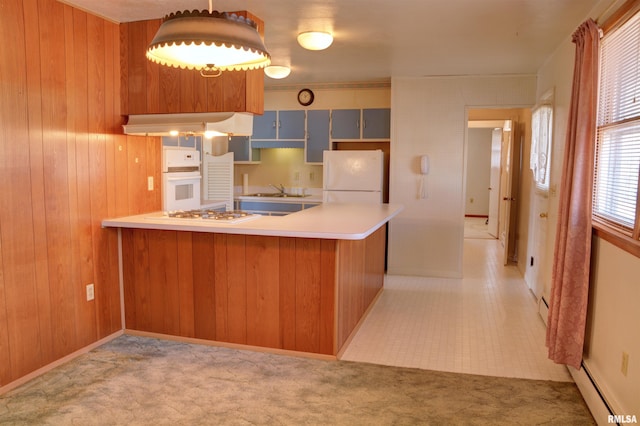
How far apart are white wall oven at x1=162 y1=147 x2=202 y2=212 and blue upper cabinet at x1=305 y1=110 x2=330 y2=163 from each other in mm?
2069

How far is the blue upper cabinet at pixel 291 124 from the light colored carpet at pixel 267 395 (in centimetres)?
381

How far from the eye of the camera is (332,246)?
3246 mm

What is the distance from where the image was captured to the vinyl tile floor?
3309 millimetres

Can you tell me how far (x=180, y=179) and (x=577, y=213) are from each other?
3.25 m

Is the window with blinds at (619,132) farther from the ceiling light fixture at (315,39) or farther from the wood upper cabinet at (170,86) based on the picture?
the wood upper cabinet at (170,86)

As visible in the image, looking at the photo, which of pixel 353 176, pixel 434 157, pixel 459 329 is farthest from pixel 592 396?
pixel 353 176

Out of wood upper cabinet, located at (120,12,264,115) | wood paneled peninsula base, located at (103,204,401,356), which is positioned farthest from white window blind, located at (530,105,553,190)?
wood upper cabinet, located at (120,12,264,115)

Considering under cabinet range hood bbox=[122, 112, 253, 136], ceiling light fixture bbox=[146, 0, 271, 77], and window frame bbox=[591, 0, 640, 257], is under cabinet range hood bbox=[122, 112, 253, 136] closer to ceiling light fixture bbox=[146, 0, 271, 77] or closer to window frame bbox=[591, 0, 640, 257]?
ceiling light fixture bbox=[146, 0, 271, 77]

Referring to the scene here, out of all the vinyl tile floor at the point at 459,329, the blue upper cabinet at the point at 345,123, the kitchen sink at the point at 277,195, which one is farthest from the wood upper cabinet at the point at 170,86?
the kitchen sink at the point at 277,195

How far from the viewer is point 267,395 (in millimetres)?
2805

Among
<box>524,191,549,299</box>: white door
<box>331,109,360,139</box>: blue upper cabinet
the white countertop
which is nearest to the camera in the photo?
the white countertop

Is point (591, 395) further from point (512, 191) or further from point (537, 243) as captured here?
point (512, 191)

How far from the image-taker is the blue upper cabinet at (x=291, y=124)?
21.4 ft

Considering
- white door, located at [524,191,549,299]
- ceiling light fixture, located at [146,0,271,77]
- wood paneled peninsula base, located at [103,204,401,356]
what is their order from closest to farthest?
ceiling light fixture, located at [146,0,271,77]
wood paneled peninsula base, located at [103,204,401,356]
white door, located at [524,191,549,299]
